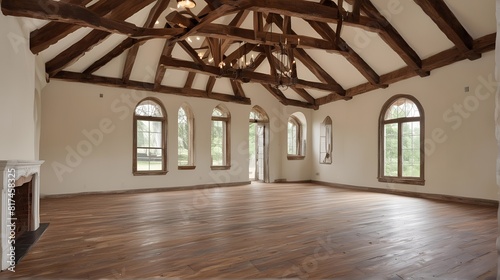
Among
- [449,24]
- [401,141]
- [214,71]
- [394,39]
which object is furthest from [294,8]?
[401,141]

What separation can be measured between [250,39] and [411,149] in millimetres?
4907

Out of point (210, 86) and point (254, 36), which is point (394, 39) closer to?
point (254, 36)

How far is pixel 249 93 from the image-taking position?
1110 cm

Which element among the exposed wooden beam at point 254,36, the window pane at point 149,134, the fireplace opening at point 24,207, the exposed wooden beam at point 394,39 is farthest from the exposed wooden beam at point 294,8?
the window pane at point 149,134

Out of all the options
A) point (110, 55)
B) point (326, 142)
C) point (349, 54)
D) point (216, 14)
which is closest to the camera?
point (216, 14)

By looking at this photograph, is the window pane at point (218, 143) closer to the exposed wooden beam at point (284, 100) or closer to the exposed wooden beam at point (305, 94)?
the exposed wooden beam at point (284, 100)

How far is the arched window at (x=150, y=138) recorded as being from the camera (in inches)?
352

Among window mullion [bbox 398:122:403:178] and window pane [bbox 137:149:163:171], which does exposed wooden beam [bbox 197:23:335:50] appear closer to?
window mullion [bbox 398:122:403:178]

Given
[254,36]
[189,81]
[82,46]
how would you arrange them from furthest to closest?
[189,81]
[254,36]
[82,46]

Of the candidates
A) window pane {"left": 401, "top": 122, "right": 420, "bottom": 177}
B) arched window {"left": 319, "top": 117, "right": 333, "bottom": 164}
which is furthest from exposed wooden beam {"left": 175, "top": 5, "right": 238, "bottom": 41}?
arched window {"left": 319, "top": 117, "right": 333, "bottom": 164}

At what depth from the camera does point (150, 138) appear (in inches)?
361

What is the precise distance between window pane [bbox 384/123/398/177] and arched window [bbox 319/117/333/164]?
2.24m

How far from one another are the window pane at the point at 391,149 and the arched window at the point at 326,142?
2243mm

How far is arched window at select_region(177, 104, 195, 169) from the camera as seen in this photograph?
977 cm
